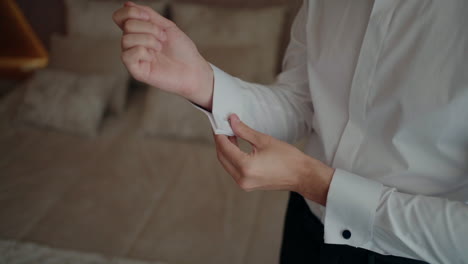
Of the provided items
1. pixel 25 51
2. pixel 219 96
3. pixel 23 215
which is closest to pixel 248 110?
pixel 219 96

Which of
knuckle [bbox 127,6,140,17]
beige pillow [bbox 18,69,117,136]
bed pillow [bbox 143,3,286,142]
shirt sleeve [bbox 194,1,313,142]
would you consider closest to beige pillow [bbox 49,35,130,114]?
beige pillow [bbox 18,69,117,136]

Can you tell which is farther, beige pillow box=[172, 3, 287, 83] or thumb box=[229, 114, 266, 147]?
beige pillow box=[172, 3, 287, 83]

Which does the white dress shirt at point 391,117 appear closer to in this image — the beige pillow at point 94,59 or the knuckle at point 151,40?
the knuckle at point 151,40

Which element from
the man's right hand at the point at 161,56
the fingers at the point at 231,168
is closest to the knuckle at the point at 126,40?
the man's right hand at the point at 161,56

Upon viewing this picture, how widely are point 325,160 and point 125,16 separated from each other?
46cm

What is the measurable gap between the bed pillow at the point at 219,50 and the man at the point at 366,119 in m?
1.20

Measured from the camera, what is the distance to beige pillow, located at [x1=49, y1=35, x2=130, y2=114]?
224cm

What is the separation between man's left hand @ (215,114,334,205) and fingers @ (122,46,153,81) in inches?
7.7

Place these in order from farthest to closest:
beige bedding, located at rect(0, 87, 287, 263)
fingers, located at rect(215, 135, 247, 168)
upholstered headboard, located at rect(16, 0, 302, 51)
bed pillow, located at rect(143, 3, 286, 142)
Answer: upholstered headboard, located at rect(16, 0, 302, 51)
bed pillow, located at rect(143, 3, 286, 142)
beige bedding, located at rect(0, 87, 287, 263)
fingers, located at rect(215, 135, 247, 168)

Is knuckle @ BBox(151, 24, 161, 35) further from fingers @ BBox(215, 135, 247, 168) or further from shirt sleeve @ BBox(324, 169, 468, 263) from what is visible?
shirt sleeve @ BBox(324, 169, 468, 263)

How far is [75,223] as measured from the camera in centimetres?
157

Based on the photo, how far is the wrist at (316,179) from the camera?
69 centimetres

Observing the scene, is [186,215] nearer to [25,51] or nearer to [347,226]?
[347,226]

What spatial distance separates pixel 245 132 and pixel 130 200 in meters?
1.08
